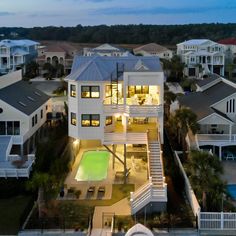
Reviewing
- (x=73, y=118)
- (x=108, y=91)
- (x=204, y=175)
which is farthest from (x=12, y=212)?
(x=108, y=91)

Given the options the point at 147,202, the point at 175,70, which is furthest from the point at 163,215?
the point at 175,70

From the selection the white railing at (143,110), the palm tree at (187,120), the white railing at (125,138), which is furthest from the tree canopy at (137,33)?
the white railing at (125,138)

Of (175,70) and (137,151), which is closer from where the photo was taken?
(137,151)

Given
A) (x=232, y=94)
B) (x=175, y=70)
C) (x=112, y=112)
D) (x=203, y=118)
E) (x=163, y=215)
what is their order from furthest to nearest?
1. (x=175, y=70)
2. (x=232, y=94)
3. (x=203, y=118)
4. (x=112, y=112)
5. (x=163, y=215)

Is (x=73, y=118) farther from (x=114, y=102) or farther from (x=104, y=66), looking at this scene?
(x=104, y=66)

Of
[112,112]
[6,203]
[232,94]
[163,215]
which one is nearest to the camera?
[163,215]

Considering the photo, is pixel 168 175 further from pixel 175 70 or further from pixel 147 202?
pixel 175 70

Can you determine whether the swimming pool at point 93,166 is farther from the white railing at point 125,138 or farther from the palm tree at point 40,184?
the palm tree at point 40,184

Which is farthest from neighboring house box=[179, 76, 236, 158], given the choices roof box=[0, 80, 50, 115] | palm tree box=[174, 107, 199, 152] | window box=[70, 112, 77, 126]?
roof box=[0, 80, 50, 115]
